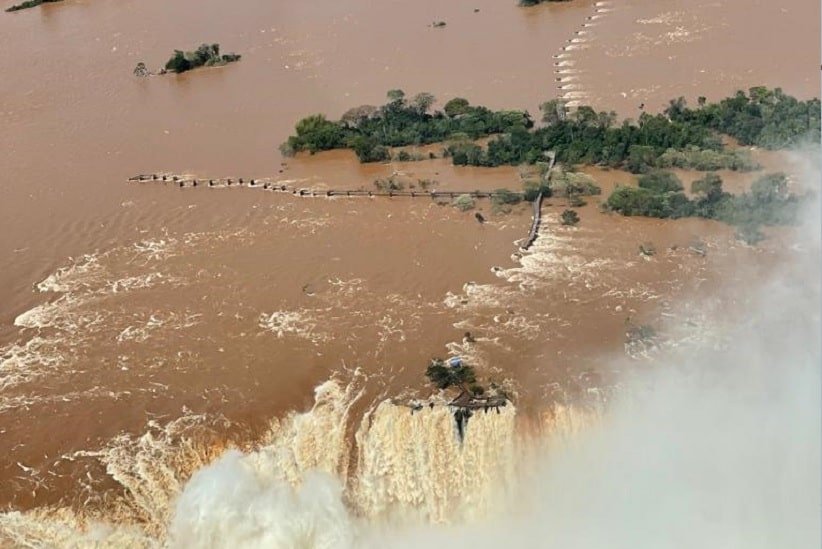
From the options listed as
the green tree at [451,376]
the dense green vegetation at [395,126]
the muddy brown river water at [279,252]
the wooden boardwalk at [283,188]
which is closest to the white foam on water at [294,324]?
the muddy brown river water at [279,252]

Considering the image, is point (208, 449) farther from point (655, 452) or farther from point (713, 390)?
point (713, 390)

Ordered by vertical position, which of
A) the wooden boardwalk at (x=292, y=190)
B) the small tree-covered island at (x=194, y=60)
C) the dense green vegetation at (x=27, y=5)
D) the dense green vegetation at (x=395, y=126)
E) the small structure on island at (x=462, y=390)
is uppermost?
the dense green vegetation at (x=27, y=5)

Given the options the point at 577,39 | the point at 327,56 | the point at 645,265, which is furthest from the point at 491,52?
the point at 645,265

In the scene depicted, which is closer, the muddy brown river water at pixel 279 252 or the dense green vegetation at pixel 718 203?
the muddy brown river water at pixel 279 252

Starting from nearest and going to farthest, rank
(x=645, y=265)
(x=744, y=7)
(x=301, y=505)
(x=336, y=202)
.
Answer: (x=301, y=505)
(x=645, y=265)
(x=336, y=202)
(x=744, y=7)

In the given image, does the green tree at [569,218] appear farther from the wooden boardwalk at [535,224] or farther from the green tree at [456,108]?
the green tree at [456,108]

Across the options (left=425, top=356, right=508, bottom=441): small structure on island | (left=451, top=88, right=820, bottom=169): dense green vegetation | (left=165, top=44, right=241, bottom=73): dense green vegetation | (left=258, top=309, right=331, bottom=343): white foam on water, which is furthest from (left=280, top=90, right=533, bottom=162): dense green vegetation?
(left=425, top=356, right=508, bottom=441): small structure on island

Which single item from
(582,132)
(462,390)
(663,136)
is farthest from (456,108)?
(462,390)
